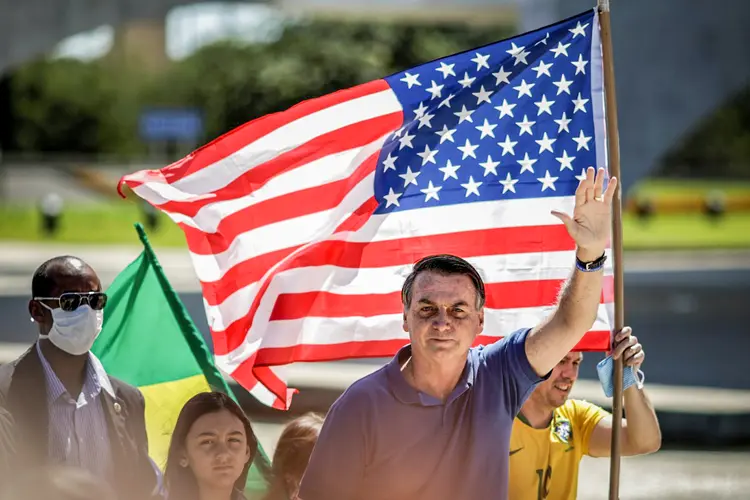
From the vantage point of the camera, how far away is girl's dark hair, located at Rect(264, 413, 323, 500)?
479 centimetres

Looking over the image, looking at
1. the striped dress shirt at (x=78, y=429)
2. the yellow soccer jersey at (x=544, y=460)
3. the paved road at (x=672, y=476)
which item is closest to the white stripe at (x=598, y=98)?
the yellow soccer jersey at (x=544, y=460)

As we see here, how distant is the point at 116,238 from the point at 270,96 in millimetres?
30526

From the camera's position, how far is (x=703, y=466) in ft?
28.6

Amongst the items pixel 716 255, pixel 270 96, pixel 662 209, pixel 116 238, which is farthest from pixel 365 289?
pixel 270 96

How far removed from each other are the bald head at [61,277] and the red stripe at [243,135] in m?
0.66

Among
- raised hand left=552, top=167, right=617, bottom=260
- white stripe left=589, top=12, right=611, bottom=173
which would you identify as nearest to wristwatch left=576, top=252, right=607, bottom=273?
raised hand left=552, top=167, right=617, bottom=260

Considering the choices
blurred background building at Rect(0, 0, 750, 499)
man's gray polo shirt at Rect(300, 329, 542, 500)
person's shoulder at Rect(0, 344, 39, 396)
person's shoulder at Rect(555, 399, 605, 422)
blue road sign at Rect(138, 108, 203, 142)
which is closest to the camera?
man's gray polo shirt at Rect(300, 329, 542, 500)

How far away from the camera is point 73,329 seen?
436 cm

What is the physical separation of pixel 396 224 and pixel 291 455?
92 cm

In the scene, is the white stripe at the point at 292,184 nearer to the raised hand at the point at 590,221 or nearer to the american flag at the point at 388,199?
the american flag at the point at 388,199

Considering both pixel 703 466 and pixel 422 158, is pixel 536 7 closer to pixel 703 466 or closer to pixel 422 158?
pixel 703 466

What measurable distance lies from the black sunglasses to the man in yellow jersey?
1.46 metres

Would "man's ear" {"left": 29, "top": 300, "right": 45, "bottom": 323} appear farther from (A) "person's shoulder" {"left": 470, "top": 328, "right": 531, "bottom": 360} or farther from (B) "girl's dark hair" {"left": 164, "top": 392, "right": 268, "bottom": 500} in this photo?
(A) "person's shoulder" {"left": 470, "top": 328, "right": 531, "bottom": 360}

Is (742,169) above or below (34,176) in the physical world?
above
